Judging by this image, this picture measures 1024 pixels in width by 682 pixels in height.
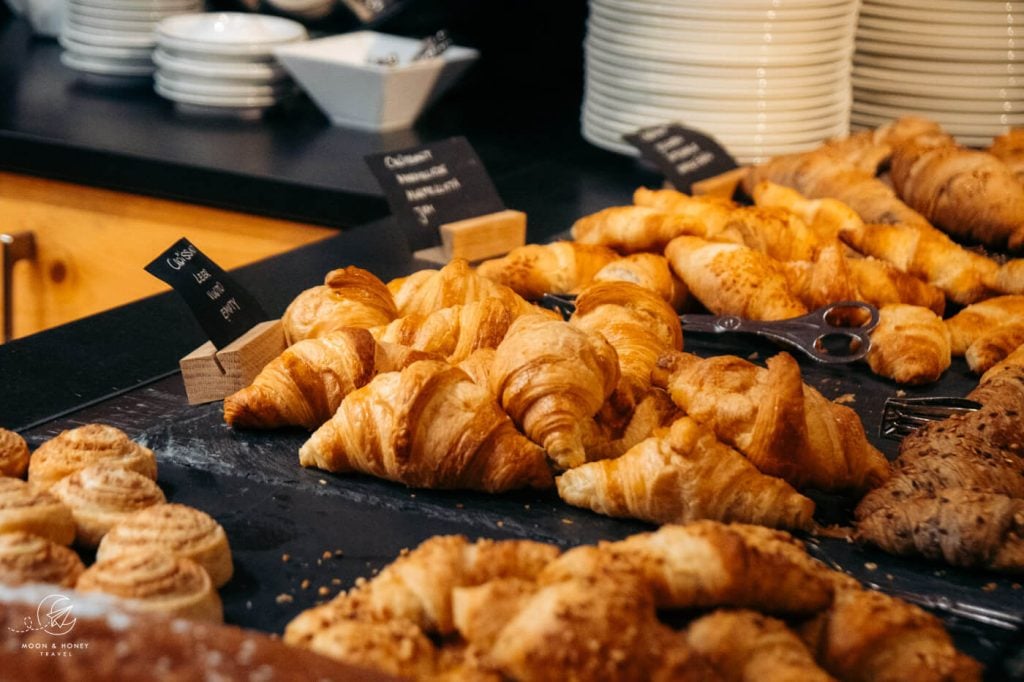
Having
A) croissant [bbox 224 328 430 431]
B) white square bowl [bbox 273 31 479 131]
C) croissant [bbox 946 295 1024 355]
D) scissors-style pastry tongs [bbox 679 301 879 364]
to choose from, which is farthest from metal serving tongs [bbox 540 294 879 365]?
white square bowl [bbox 273 31 479 131]

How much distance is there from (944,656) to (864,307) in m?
1.02

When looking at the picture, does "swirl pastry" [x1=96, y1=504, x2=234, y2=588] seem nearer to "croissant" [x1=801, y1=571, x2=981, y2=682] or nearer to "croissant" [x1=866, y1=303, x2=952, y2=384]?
"croissant" [x1=801, y1=571, x2=981, y2=682]

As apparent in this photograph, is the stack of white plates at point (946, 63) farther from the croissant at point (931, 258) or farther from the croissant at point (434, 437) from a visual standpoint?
the croissant at point (434, 437)

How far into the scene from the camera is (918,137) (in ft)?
9.79

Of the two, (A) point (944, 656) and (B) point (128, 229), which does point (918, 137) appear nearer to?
(B) point (128, 229)

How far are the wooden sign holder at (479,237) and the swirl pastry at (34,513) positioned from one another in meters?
1.15

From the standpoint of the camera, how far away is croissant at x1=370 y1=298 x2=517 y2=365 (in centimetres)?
166

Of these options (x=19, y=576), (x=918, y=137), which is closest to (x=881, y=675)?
(x=19, y=576)

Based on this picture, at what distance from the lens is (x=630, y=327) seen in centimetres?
171

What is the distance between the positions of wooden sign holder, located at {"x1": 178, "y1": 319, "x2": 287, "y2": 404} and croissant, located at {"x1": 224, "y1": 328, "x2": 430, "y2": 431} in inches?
3.0

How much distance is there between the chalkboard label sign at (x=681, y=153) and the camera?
2721mm

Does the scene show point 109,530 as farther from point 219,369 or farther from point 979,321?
point 979,321

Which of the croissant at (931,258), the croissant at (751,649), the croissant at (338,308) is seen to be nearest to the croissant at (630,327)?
the croissant at (338,308)

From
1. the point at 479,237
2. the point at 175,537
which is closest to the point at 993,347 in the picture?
the point at 479,237
